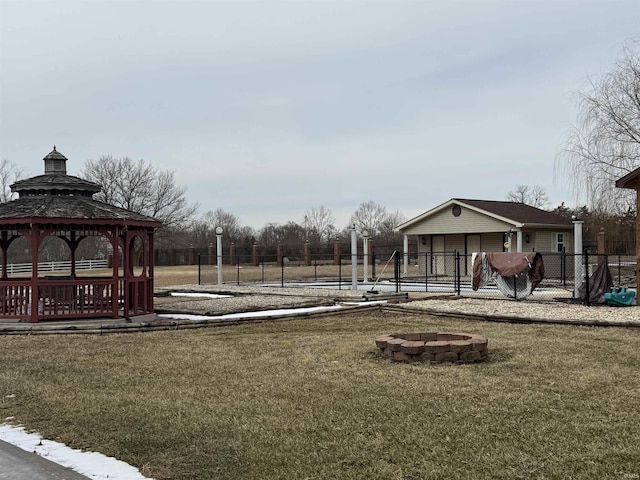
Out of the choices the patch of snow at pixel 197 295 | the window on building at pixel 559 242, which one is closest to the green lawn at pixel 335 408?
the patch of snow at pixel 197 295

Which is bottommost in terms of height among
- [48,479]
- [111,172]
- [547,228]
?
[48,479]

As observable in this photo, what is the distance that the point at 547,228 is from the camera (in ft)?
102

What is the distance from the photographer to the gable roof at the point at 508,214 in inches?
1182

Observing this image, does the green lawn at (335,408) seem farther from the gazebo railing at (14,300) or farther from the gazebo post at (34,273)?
the gazebo railing at (14,300)

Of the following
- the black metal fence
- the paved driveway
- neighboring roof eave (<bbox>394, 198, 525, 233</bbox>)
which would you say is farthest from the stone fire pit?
neighboring roof eave (<bbox>394, 198, 525, 233</bbox>)

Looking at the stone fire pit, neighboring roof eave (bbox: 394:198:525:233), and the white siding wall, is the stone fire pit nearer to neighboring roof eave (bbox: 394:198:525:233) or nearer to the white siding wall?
neighboring roof eave (bbox: 394:198:525:233)

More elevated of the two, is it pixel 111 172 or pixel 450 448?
pixel 111 172

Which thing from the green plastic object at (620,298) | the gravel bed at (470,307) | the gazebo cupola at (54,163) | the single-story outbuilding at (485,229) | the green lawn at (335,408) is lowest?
the green lawn at (335,408)

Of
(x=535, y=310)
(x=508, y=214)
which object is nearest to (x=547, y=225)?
(x=508, y=214)

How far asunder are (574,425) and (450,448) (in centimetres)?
120

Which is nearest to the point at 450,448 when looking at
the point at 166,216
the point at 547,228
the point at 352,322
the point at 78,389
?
the point at 78,389

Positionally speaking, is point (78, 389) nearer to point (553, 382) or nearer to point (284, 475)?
point (284, 475)

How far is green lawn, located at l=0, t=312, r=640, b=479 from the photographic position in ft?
15.1

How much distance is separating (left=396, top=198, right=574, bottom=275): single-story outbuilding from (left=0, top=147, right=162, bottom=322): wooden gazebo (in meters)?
18.5
